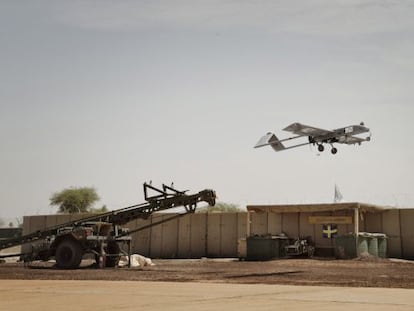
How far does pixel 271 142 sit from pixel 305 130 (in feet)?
11.5

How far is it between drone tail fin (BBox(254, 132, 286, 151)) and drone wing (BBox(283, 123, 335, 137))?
2.88 m

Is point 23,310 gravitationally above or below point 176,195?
below

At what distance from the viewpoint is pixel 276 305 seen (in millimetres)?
8852

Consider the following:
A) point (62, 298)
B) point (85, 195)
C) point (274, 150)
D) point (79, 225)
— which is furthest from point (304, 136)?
point (85, 195)

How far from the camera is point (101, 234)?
24.8 m

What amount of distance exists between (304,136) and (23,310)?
78.9ft

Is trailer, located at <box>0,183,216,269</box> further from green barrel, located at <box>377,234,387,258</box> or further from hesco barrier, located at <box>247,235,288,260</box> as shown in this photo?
green barrel, located at <box>377,234,387,258</box>

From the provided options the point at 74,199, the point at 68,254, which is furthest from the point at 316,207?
the point at 74,199

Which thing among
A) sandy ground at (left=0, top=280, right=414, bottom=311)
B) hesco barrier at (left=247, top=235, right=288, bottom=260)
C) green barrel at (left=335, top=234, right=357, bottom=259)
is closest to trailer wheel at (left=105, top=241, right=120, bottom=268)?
hesco barrier at (left=247, top=235, right=288, bottom=260)

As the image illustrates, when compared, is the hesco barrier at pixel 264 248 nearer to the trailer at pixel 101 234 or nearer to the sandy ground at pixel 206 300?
the trailer at pixel 101 234

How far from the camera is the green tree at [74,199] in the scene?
74.9 m

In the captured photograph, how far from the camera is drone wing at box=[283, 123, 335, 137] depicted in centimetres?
2933

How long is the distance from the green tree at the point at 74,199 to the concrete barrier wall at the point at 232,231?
33366 mm

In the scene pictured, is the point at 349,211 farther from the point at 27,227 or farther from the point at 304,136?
the point at 27,227
